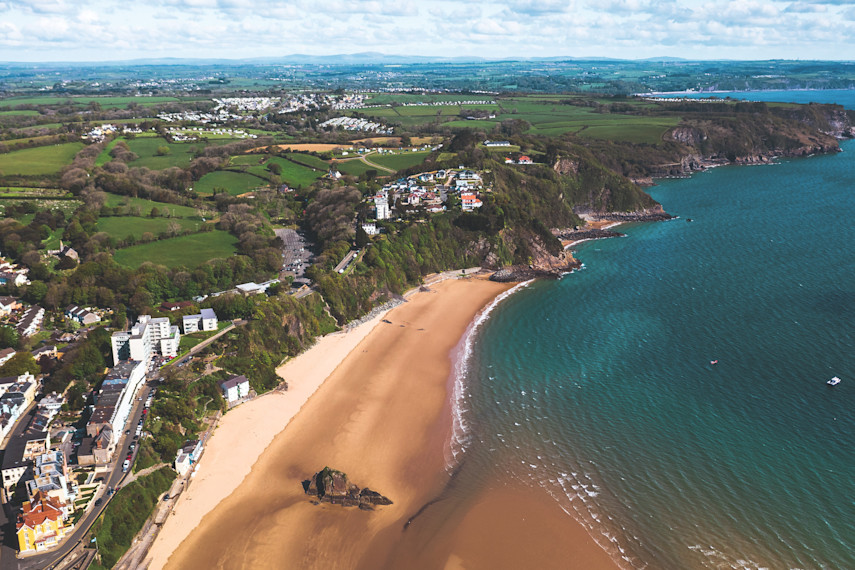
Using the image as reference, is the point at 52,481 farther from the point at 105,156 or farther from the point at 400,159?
the point at 105,156

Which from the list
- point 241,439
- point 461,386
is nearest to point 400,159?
point 461,386

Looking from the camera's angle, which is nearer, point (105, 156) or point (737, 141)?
point (105, 156)

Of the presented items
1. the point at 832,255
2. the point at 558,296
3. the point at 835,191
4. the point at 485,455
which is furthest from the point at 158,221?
the point at 835,191

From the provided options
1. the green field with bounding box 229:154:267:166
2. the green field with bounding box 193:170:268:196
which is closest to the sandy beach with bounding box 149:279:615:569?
the green field with bounding box 193:170:268:196

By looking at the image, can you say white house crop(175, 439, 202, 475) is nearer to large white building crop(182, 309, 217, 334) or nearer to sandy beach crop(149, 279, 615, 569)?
sandy beach crop(149, 279, 615, 569)

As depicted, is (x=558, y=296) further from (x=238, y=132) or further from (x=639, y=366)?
(x=238, y=132)

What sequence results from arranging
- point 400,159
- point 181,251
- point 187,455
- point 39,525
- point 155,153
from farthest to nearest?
1. point 155,153
2. point 400,159
3. point 181,251
4. point 187,455
5. point 39,525
